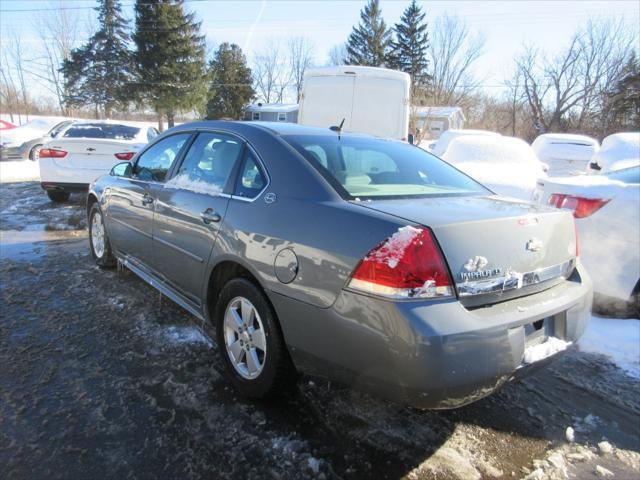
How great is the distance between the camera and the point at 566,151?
13.3 metres

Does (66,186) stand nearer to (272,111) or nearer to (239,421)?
(239,421)

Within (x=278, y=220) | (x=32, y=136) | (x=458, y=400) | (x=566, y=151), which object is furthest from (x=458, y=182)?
(x=32, y=136)

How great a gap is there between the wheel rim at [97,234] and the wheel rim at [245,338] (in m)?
2.81

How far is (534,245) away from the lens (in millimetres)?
2234

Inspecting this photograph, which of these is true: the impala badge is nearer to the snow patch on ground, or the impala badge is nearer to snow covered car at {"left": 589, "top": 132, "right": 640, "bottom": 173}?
the snow patch on ground

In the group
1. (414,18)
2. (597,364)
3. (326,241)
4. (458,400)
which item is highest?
(414,18)

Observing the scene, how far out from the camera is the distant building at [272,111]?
137ft

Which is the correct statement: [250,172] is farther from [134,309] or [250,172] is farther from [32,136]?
[32,136]

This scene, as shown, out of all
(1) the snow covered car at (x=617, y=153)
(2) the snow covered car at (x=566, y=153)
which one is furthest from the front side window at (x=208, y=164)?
(2) the snow covered car at (x=566, y=153)

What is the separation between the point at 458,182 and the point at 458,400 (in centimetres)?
157

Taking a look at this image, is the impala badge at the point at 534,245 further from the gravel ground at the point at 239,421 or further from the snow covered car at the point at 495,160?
the snow covered car at the point at 495,160

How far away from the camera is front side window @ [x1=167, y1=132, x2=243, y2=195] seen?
2.95 m

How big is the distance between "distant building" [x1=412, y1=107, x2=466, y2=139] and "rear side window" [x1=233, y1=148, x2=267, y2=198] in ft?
82.3

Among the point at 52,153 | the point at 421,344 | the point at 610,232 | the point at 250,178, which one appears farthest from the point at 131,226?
the point at 52,153
